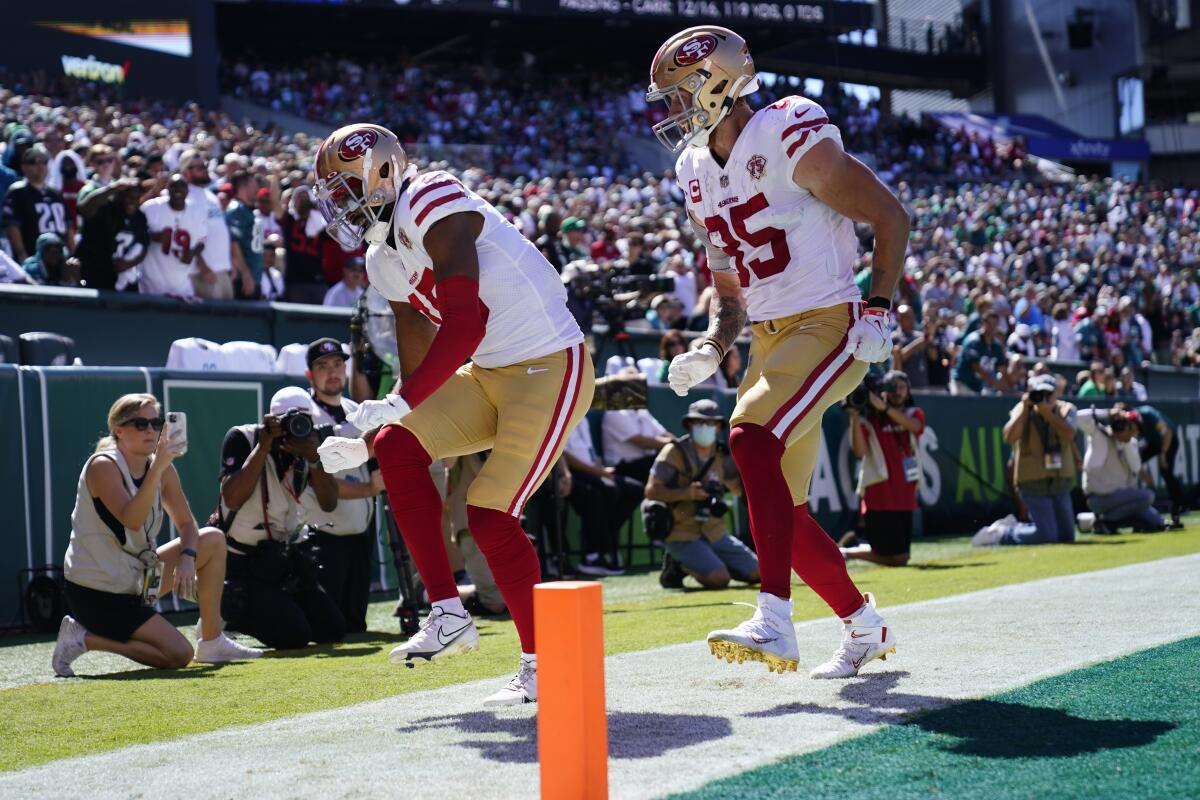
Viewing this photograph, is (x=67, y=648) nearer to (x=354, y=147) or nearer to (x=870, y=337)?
(x=354, y=147)

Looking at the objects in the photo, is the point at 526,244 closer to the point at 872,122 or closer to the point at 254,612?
the point at 254,612

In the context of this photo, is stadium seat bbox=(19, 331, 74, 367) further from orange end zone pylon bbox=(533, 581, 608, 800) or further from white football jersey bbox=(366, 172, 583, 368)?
orange end zone pylon bbox=(533, 581, 608, 800)

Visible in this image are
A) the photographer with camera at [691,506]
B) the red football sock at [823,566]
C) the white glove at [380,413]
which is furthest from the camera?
the photographer with camera at [691,506]

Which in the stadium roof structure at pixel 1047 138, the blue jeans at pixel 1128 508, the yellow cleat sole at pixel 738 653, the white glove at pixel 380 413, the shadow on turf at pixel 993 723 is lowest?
the blue jeans at pixel 1128 508

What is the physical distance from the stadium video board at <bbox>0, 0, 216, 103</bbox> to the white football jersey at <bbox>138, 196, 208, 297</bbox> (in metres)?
20.2

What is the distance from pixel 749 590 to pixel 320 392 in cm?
358

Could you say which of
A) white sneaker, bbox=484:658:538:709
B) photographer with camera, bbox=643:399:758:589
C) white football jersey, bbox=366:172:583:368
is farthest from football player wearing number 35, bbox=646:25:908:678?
photographer with camera, bbox=643:399:758:589

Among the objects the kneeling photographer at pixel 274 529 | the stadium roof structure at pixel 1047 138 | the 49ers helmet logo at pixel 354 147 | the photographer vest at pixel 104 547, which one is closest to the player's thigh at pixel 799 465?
the 49ers helmet logo at pixel 354 147

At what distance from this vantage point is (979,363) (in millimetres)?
16734

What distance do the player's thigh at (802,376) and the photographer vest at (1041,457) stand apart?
958 centimetres

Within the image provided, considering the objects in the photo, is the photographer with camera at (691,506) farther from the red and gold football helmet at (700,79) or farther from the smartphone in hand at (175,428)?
the red and gold football helmet at (700,79)

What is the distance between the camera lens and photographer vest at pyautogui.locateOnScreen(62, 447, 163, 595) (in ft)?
22.4

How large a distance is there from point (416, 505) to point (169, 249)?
7835 mm

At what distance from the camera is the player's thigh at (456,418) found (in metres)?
4.79
